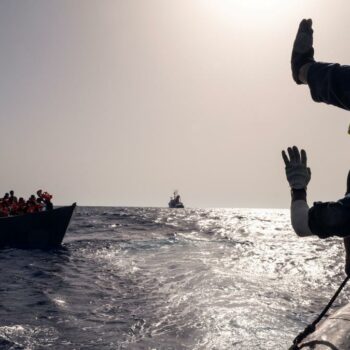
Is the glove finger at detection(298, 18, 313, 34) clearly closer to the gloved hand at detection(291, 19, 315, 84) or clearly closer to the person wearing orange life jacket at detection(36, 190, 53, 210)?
the gloved hand at detection(291, 19, 315, 84)

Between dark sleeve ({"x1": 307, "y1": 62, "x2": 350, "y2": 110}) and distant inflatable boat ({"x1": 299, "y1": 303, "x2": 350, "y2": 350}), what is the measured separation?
208cm

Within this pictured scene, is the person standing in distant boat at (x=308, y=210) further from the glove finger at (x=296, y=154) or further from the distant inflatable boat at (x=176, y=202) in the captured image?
the distant inflatable boat at (x=176, y=202)

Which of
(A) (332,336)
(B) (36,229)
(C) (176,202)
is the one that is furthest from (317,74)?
(C) (176,202)

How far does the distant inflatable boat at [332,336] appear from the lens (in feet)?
10.6

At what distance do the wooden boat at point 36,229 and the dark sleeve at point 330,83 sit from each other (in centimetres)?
1942

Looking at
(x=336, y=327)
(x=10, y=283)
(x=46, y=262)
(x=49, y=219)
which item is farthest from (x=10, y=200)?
(x=336, y=327)

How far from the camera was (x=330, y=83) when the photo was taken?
2107mm

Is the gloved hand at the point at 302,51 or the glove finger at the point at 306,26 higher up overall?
the glove finger at the point at 306,26

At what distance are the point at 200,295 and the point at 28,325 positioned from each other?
4624mm

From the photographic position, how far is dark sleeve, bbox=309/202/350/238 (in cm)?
204

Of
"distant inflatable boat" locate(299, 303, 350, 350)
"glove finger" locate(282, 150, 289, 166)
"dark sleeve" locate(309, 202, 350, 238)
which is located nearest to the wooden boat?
"distant inflatable boat" locate(299, 303, 350, 350)

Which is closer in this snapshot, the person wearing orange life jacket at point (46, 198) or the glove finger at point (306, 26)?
the glove finger at point (306, 26)

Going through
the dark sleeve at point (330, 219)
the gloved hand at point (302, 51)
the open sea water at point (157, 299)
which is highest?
the gloved hand at point (302, 51)

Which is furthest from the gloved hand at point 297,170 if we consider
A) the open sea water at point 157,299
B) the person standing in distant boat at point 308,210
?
the open sea water at point 157,299
